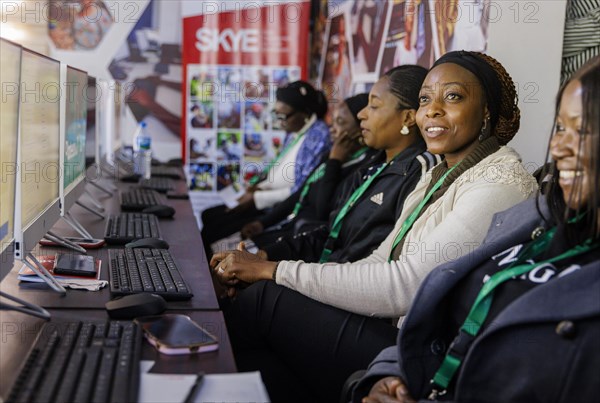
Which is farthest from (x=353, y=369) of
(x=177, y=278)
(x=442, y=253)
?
(x=177, y=278)

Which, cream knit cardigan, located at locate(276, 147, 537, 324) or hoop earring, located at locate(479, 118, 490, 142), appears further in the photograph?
hoop earring, located at locate(479, 118, 490, 142)

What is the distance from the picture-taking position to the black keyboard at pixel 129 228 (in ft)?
7.49

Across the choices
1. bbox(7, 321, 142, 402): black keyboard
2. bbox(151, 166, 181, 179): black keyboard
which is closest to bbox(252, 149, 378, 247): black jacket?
bbox(151, 166, 181, 179): black keyboard

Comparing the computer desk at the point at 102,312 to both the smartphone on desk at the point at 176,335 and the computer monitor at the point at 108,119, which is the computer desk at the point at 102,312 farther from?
the computer monitor at the point at 108,119

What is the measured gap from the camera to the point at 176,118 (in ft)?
20.0

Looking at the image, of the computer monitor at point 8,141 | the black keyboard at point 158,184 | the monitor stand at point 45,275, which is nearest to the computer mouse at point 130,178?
the black keyboard at point 158,184

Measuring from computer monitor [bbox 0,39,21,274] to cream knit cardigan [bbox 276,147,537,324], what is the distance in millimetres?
772

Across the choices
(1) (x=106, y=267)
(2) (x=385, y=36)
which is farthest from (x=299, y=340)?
(2) (x=385, y=36)

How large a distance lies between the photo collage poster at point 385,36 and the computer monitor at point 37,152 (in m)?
1.46

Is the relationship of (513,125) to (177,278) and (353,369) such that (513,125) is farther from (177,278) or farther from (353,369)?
(177,278)

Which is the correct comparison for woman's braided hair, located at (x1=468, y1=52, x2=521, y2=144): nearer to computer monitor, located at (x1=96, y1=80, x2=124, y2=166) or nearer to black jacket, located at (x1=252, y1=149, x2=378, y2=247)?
black jacket, located at (x1=252, y1=149, x2=378, y2=247)

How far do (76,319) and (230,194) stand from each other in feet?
14.5

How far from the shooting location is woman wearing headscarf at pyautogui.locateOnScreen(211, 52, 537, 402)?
1.77 m

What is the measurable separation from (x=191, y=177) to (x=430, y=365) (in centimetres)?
445
